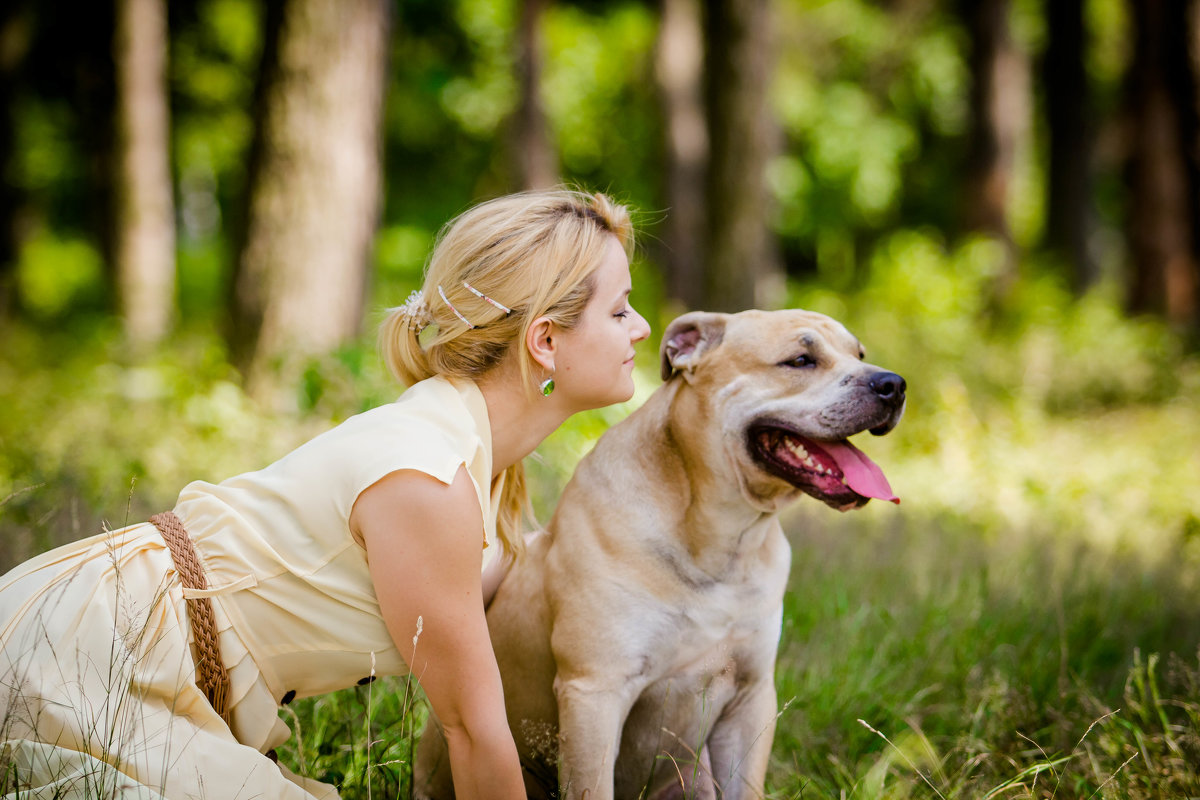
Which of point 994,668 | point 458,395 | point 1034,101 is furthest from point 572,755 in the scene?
point 1034,101

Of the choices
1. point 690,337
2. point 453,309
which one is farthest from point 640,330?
point 453,309

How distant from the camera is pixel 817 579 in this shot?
15.2ft

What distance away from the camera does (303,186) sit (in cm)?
648

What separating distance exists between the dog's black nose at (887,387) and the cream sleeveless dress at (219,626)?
1.17 meters

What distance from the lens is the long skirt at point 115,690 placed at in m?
2.05

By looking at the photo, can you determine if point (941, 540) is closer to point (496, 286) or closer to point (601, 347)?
point (601, 347)

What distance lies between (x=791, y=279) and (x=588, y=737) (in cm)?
2185

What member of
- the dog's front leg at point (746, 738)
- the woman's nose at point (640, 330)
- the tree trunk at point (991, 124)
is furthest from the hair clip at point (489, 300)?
the tree trunk at point (991, 124)

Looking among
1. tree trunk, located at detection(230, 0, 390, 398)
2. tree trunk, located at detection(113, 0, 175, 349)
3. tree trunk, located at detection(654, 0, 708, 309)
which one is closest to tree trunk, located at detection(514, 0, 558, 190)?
tree trunk, located at detection(654, 0, 708, 309)

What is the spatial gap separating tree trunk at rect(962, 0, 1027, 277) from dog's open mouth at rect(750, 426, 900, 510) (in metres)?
11.7

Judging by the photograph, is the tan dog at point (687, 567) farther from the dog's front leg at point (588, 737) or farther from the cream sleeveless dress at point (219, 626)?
the cream sleeveless dress at point (219, 626)

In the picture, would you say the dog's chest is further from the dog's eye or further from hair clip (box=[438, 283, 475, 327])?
hair clip (box=[438, 283, 475, 327])

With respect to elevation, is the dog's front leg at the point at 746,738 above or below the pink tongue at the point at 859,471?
below

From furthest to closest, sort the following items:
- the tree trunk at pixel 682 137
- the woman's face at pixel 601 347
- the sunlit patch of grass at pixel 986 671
Result: the tree trunk at pixel 682 137
the sunlit patch of grass at pixel 986 671
the woman's face at pixel 601 347
